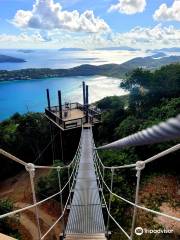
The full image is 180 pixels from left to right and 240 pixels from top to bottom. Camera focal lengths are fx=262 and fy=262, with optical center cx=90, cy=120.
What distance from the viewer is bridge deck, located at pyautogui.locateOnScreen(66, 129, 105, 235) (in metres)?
3.53

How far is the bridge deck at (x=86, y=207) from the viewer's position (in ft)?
11.6

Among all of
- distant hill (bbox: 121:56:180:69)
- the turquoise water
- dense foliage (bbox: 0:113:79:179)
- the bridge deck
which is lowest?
the turquoise water

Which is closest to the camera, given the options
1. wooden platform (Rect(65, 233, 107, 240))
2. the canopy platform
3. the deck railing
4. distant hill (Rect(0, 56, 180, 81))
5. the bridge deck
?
wooden platform (Rect(65, 233, 107, 240))

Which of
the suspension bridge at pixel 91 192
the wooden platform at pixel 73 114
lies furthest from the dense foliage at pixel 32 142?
the suspension bridge at pixel 91 192

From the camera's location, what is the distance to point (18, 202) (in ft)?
29.1

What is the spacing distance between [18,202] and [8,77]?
36013mm

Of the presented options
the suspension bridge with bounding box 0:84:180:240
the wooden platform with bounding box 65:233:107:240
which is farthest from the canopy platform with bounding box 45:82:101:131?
the wooden platform with bounding box 65:233:107:240

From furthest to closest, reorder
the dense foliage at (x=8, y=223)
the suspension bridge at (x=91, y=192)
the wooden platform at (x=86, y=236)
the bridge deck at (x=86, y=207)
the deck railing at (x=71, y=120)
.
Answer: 1. the deck railing at (x=71, y=120)
2. the dense foliage at (x=8, y=223)
3. the bridge deck at (x=86, y=207)
4. the wooden platform at (x=86, y=236)
5. the suspension bridge at (x=91, y=192)

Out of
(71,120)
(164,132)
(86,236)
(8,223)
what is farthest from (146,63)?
(164,132)

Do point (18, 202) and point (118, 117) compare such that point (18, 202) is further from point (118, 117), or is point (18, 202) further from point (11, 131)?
point (118, 117)

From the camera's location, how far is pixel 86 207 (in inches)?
160

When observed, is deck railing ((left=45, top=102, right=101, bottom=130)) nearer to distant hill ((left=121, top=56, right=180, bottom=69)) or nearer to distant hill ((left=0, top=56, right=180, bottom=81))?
distant hill ((left=0, top=56, right=180, bottom=81))

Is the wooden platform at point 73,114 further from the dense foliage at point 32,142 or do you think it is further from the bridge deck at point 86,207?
the bridge deck at point 86,207

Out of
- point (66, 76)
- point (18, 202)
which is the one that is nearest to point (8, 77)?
point (66, 76)
